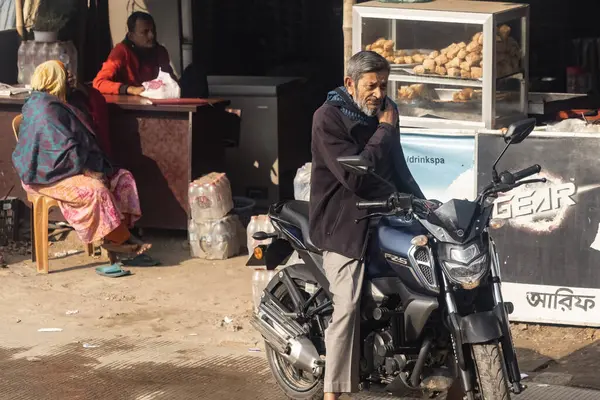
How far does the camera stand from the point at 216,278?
8.12 m

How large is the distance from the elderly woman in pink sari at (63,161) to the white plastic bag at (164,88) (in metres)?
0.92

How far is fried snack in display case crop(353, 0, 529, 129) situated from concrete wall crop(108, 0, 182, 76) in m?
3.95

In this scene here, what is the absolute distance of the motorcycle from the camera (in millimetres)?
4422

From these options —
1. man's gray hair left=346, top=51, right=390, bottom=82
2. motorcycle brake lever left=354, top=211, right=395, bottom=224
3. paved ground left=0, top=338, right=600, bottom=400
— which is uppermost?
man's gray hair left=346, top=51, right=390, bottom=82

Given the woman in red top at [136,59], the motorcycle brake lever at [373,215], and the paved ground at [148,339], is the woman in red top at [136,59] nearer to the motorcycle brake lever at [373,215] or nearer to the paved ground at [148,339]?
the paved ground at [148,339]

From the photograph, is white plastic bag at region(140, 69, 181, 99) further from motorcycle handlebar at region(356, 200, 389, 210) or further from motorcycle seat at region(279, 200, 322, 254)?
motorcycle handlebar at region(356, 200, 389, 210)

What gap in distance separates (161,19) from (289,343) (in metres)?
6.11

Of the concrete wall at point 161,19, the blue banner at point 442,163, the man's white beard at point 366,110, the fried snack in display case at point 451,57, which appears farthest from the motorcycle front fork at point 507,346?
the concrete wall at point 161,19

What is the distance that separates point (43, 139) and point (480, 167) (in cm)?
343

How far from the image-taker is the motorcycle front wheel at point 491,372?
4402mm

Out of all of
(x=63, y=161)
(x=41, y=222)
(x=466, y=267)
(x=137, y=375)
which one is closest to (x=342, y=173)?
(x=466, y=267)

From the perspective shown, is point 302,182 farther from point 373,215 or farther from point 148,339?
point 373,215

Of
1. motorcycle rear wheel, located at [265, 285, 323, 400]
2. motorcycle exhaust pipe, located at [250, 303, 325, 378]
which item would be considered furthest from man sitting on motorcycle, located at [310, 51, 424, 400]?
motorcycle rear wheel, located at [265, 285, 323, 400]

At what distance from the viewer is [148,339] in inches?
265
